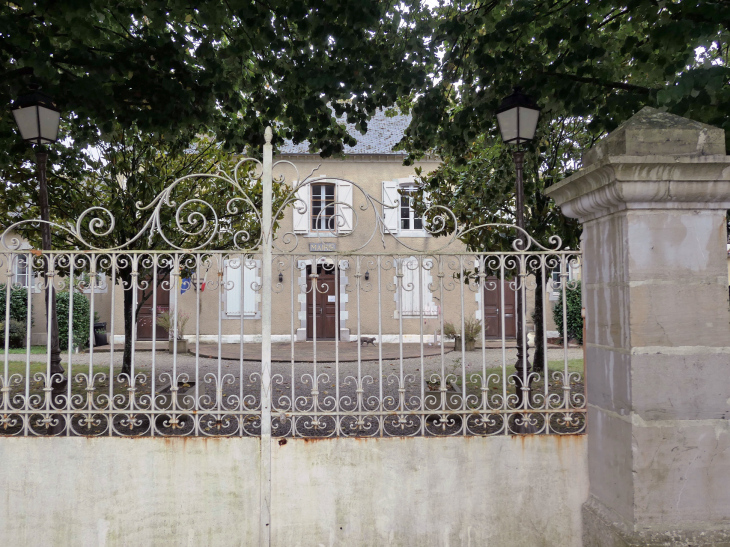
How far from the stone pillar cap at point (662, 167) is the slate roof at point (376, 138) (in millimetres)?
12791

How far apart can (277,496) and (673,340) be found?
237cm

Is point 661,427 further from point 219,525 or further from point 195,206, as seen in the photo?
point 195,206

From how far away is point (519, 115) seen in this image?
168 inches

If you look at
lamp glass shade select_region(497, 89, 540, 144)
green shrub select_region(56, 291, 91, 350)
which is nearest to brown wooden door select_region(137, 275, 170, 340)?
green shrub select_region(56, 291, 91, 350)

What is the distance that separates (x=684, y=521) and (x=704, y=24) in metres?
3.37

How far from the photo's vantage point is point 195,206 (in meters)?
7.86

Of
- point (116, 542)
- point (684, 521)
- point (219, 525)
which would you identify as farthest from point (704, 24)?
point (116, 542)

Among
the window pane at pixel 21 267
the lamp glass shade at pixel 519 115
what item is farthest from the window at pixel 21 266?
the lamp glass shade at pixel 519 115

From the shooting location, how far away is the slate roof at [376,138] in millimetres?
15562

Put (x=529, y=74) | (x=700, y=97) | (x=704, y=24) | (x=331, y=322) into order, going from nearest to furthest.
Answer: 1. (x=704, y=24)
2. (x=700, y=97)
3. (x=529, y=74)
4. (x=331, y=322)

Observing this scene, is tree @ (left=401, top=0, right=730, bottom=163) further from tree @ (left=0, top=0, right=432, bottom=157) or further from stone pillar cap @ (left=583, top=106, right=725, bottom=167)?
stone pillar cap @ (left=583, top=106, right=725, bottom=167)

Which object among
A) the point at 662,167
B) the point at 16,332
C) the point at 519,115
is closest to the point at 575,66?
the point at 519,115

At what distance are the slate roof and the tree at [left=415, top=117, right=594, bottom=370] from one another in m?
7.50

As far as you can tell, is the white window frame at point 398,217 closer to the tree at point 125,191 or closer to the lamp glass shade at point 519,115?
the tree at point 125,191
